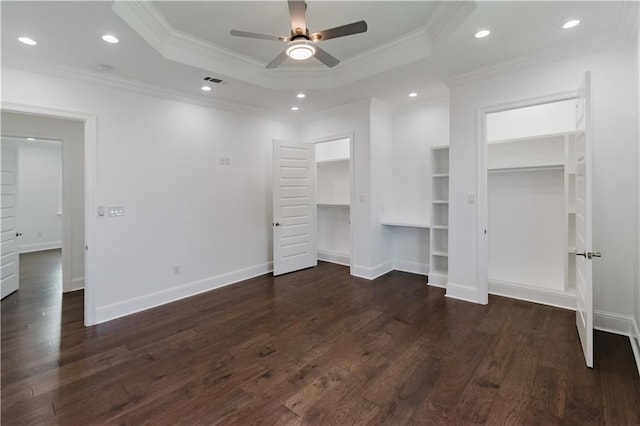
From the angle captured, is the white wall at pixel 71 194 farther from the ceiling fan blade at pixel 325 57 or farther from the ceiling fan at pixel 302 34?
the ceiling fan blade at pixel 325 57

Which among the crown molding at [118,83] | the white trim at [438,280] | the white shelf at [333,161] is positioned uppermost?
the crown molding at [118,83]

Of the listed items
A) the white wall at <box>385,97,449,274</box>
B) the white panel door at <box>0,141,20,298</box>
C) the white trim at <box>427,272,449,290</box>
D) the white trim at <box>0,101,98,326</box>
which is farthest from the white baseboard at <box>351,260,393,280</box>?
the white panel door at <box>0,141,20,298</box>

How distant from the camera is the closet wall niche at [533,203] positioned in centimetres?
363

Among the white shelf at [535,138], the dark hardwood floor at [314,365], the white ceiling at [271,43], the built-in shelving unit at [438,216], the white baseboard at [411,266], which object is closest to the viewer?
the dark hardwood floor at [314,365]

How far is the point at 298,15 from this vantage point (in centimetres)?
233

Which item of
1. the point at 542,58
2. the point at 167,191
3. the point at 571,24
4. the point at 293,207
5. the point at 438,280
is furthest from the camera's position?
the point at 293,207

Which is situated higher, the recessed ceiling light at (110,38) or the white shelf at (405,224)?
the recessed ceiling light at (110,38)

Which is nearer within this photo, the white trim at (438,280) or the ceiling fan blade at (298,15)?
the ceiling fan blade at (298,15)

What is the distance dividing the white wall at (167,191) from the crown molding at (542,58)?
10.5 feet

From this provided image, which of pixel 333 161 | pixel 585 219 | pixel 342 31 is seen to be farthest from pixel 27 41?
pixel 585 219

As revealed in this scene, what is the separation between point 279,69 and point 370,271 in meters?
3.36

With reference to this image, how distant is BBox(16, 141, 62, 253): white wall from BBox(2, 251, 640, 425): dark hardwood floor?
200 inches

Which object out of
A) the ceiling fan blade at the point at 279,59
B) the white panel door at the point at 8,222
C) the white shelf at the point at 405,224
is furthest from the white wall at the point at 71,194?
the white shelf at the point at 405,224

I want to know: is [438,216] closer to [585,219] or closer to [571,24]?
[585,219]
